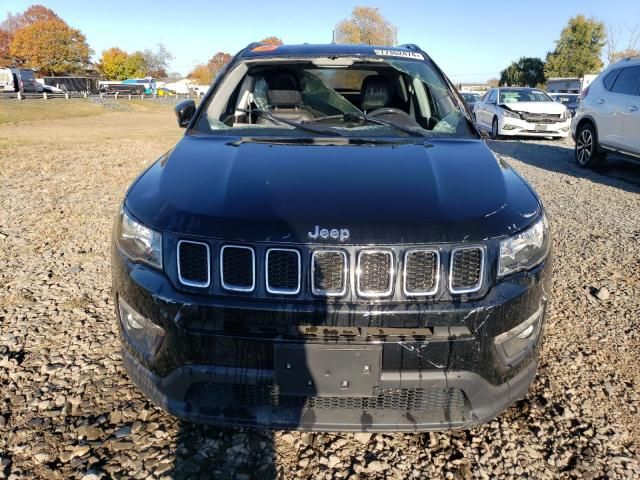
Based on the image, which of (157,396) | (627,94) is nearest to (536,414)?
(157,396)

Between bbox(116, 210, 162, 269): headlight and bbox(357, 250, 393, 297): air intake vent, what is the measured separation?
0.78 m

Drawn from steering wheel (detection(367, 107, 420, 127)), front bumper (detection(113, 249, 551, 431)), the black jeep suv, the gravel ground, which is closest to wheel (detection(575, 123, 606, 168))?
the gravel ground

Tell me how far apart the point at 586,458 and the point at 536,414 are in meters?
0.31

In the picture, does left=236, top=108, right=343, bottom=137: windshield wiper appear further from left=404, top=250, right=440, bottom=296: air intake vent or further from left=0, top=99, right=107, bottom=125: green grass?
left=0, top=99, right=107, bottom=125: green grass

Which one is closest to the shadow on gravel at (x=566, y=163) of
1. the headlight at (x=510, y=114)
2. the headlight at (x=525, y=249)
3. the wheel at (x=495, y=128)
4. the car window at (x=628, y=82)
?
the headlight at (x=510, y=114)

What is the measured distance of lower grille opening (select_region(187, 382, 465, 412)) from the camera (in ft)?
6.34

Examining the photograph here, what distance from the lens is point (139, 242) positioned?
6.70 ft

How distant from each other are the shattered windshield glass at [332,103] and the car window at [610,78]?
271 inches

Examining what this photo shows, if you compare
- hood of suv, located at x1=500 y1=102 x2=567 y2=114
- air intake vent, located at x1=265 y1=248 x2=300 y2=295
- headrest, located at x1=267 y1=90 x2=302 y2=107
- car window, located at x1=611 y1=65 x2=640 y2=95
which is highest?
car window, located at x1=611 y1=65 x2=640 y2=95

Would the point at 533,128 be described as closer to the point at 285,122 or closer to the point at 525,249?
the point at 285,122

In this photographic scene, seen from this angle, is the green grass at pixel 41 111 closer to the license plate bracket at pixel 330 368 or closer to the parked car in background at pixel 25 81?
the parked car in background at pixel 25 81

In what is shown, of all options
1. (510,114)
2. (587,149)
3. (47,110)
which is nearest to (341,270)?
(587,149)

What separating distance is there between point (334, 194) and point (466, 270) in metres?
0.60

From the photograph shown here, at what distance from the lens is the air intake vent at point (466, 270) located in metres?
1.84
